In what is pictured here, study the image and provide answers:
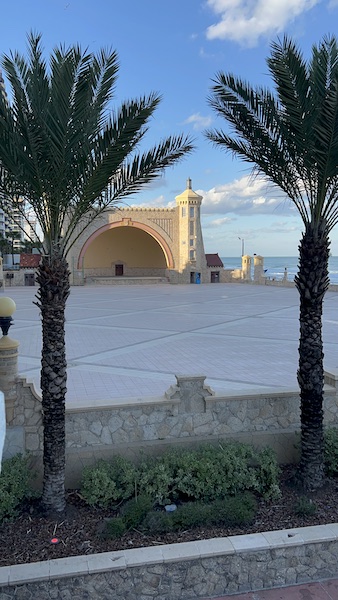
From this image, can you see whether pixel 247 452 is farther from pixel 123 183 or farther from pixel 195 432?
pixel 123 183

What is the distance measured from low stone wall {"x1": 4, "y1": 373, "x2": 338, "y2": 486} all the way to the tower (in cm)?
3668

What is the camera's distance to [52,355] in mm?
5430

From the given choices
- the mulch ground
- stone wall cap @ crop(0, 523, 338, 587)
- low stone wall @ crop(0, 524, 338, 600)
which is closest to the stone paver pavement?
low stone wall @ crop(0, 524, 338, 600)

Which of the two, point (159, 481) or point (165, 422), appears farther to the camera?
point (165, 422)

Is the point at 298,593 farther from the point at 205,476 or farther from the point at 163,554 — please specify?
the point at 205,476

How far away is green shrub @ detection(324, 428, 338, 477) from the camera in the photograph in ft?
21.6

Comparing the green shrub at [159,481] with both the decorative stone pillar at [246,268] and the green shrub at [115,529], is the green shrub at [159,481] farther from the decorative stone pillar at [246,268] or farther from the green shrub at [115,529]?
the decorative stone pillar at [246,268]

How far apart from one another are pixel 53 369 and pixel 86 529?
1.90m

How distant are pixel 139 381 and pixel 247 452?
371cm

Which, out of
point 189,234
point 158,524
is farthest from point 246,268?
point 158,524

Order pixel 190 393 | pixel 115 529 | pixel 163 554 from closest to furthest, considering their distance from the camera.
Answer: pixel 163 554 → pixel 115 529 → pixel 190 393

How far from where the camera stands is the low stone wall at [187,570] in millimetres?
4500

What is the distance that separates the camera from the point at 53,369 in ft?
17.9

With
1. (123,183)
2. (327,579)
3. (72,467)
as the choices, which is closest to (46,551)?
(72,467)
